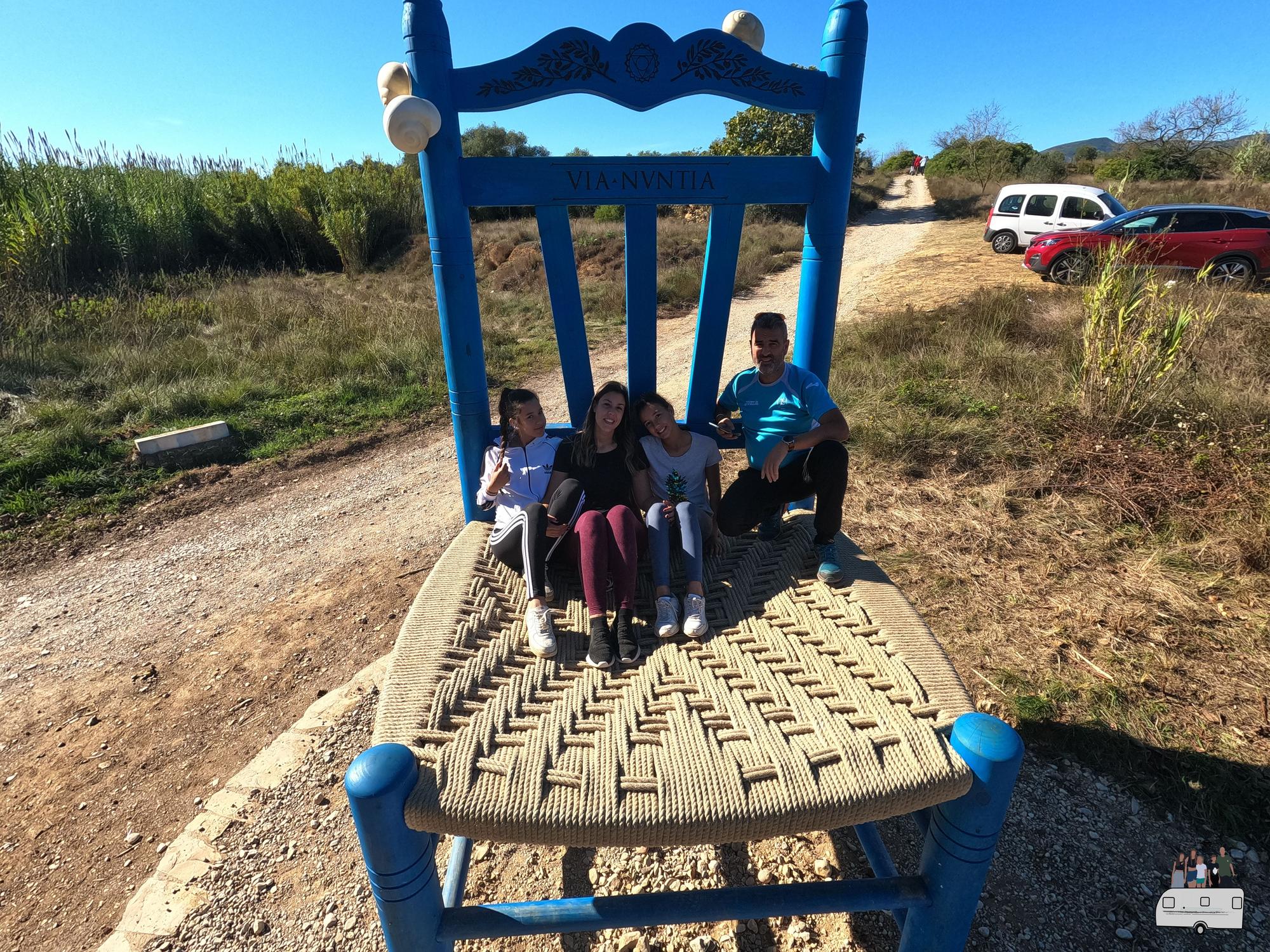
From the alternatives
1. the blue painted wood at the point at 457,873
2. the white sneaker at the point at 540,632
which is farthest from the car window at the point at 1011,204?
the blue painted wood at the point at 457,873

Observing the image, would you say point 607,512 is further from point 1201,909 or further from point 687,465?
point 1201,909

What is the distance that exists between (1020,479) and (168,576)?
175 inches

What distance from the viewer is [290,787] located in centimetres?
189

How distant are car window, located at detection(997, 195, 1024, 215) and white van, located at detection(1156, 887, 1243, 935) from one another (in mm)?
12891

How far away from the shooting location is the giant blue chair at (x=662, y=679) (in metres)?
1.10

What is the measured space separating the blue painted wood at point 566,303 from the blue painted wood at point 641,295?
146 millimetres

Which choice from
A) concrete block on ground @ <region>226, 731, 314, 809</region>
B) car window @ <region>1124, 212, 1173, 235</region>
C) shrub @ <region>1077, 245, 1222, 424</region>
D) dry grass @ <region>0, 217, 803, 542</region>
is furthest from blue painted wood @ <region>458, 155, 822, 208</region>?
car window @ <region>1124, 212, 1173, 235</region>

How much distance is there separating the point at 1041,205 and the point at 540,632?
530 inches

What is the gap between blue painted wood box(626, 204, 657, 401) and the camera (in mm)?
1799

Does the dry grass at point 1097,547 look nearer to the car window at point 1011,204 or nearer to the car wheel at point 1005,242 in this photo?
the car wheel at point 1005,242

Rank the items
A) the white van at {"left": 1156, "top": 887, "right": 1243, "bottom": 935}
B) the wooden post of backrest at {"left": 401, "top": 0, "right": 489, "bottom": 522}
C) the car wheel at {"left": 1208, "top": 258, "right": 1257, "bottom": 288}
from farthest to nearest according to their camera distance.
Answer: the car wheel at {"left": 1208, "top": 258, "right": 1257, "bottom": 288}, the wooden post of backrest at {"left": 401, "top": 0, "right": 489, "bottom": 522}, the white van at {"left": 1156, "top": 887, "right": 1243, "bottom": 935}

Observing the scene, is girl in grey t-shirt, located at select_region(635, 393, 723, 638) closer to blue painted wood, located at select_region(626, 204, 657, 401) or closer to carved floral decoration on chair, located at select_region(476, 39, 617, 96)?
blue painted wood, located at select_region(626, 204, 657, 401)

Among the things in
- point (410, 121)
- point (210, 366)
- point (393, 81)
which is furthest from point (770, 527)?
point (210, 366)

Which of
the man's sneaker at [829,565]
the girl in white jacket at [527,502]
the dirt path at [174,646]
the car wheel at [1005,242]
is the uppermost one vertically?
the car wheel at [1005,242]
